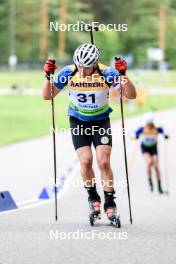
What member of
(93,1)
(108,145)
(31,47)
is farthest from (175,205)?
(93,1)

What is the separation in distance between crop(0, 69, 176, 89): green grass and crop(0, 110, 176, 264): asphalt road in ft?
217

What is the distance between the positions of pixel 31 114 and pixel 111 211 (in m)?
39.2

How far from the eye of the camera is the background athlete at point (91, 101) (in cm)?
1151

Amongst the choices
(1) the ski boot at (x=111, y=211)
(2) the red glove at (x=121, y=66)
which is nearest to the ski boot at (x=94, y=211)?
(1) the ski boot at (x=111, y=211)

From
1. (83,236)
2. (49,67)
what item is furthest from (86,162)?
(83,236)

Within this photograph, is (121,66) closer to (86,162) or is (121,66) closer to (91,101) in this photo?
(91,101)

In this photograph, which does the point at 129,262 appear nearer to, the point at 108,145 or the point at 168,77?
the point at 108,145

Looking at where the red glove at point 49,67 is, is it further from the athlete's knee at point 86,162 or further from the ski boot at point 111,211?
the ski boot at point 111,211

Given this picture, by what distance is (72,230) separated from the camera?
11.0 meters

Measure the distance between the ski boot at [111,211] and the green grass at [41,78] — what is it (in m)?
68.3

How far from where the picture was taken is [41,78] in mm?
93688


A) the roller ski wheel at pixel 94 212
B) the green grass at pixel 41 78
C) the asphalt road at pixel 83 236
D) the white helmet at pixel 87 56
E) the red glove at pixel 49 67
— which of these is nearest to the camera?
the asphalt road at pixel 83 236

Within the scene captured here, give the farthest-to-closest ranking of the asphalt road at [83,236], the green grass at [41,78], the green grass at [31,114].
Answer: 1. the green grass at [41,78]
2. the green grass at [31,114]
3. the asphalt road at [83,236]

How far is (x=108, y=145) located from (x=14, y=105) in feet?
151
